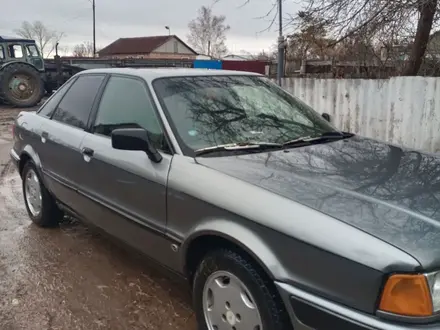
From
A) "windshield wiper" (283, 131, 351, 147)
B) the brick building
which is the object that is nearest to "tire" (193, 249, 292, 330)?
"windshield wiper" (283, 131, 351, 147)

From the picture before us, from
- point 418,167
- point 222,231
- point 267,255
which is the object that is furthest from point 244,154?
point 418,167

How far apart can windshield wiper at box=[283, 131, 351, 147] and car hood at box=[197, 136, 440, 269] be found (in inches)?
3.2

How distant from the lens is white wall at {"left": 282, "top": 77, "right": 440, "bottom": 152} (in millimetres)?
5879

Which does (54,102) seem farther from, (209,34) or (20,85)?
(209,34)

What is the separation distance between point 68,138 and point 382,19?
441 cm

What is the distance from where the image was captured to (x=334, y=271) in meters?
1.87

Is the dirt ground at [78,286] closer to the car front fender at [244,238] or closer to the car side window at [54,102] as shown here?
the car front fender at [244,238]

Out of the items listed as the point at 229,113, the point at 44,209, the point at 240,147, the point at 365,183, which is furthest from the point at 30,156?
the point at 365,183

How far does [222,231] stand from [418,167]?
1.22 m

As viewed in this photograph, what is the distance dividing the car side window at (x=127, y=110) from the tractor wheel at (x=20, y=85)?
15689mm

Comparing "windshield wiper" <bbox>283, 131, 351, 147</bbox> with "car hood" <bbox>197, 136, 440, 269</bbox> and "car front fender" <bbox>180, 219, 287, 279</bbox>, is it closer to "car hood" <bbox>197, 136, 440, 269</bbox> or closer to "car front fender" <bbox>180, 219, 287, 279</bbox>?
"car hood" <bbox>197, 136, 440, 269</bbox>

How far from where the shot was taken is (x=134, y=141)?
2.77 metres

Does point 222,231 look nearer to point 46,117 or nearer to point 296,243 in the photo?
point 296,243

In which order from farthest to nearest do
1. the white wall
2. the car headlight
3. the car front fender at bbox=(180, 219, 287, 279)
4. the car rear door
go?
the white wall, the car rear door, the car front fender at bbox=(180, 219, 287, 279), the car headlight
